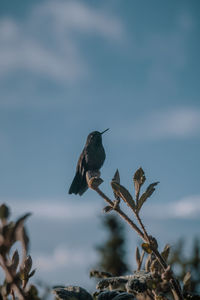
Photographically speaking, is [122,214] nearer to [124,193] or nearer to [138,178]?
[124,193]

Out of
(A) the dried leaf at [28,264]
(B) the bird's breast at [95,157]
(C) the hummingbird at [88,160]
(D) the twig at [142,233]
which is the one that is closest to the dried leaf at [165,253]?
(D) the twig at [142,233]

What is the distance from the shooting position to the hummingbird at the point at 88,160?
3912mm

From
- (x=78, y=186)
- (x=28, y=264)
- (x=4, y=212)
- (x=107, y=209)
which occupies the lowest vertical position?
(x=28, y=264)

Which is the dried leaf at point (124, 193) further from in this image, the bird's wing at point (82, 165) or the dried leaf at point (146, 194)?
the bird's wing at point (82, 165)

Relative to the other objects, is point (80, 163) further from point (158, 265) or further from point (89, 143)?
point (158, 265)

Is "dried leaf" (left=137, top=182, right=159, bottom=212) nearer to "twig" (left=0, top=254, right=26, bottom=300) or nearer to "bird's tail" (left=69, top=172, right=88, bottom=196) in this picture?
"twig" (left=0, top=254, right=26, bottom=300)

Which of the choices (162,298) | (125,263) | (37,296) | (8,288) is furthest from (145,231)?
(125,263)

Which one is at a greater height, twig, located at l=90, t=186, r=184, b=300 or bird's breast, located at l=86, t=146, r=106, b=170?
bird's breast, located at l=86, t=146, r=106, b=170

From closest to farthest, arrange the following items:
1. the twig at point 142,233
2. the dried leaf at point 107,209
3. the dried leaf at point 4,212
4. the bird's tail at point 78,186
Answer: the dried leaf at point 4,212 < the twig at point 142,233 < the dried leaf at point 107,209 < the bird's tail at point 78,186

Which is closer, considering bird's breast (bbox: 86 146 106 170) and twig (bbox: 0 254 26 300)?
twig (bbox: 0 254 26 300)

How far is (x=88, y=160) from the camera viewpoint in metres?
4.45

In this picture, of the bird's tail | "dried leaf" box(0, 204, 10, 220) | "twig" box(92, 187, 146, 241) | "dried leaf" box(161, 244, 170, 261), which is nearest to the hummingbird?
the bird's tail

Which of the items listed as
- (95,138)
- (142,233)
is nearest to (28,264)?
(142,233)

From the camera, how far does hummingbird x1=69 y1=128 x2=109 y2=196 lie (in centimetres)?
391
